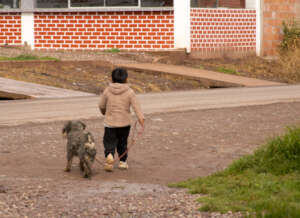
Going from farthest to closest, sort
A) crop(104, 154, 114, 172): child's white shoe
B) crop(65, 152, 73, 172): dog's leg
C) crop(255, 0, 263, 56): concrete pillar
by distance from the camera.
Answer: crop(255, 0, 263, 56): concrete pillar < crop(104, 154, 114, 172): child's white shoe < crop(65, 152, 73, 172): dog's leg

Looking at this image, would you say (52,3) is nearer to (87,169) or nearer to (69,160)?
(69,160)

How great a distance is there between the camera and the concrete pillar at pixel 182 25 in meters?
22.6

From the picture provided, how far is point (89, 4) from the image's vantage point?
2289cm

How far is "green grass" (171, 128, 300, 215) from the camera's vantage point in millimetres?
5617

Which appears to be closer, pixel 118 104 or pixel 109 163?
pixel 109 163

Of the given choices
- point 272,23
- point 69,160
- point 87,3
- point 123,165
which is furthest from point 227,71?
point 69,160

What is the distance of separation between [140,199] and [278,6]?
64.9ft

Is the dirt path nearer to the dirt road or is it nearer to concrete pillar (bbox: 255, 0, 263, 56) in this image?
the dirt road

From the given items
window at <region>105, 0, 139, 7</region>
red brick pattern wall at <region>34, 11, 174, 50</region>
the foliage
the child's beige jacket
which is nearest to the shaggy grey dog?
the child's beige jacket

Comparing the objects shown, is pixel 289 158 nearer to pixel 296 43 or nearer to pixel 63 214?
pixel 63 214

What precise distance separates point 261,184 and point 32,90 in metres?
9.34

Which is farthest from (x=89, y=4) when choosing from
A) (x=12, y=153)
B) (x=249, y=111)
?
(x=12, y=153)

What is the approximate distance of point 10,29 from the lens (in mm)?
23016

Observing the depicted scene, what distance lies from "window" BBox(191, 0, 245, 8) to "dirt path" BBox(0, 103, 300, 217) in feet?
33.9
